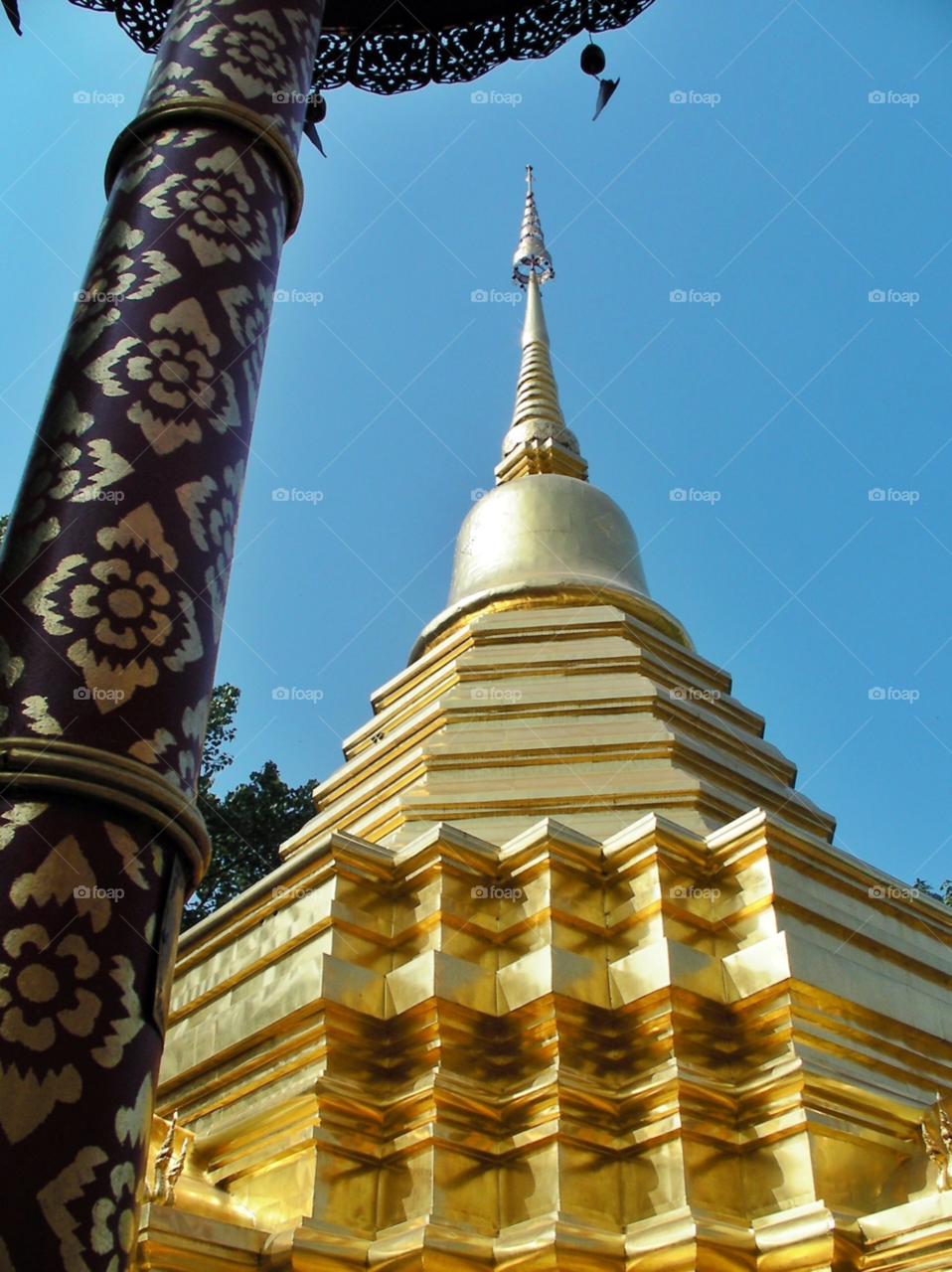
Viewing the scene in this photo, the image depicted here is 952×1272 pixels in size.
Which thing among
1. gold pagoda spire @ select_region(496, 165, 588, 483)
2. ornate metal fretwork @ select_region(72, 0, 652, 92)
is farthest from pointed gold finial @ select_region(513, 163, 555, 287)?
ornate metal fretwork @ select_region(72, 0, 652, 92)

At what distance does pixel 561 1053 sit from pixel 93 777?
4.01m

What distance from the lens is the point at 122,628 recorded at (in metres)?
2.10

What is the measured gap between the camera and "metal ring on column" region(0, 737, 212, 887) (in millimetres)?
1874

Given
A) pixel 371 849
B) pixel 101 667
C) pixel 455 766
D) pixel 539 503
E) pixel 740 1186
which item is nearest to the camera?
pixel 101 667

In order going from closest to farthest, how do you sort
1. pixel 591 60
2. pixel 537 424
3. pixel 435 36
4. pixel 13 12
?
pixel 13 12, pixel 591 60, pixel 435 36, pixel 537 424

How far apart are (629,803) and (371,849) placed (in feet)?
5.73

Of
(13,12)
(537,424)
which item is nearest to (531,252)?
(537,424)

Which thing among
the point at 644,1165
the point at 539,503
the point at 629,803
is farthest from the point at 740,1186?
the point at 539,503

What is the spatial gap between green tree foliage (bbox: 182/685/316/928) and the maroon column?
11.3 m

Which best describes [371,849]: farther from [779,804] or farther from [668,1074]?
[779,804]

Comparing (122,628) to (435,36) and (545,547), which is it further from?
(545,547)

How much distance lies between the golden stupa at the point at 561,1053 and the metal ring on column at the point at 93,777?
9.93ft

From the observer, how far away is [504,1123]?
5.29 m

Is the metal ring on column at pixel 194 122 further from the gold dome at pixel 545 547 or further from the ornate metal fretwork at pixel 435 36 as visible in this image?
the gold dome at pixel 545 547
